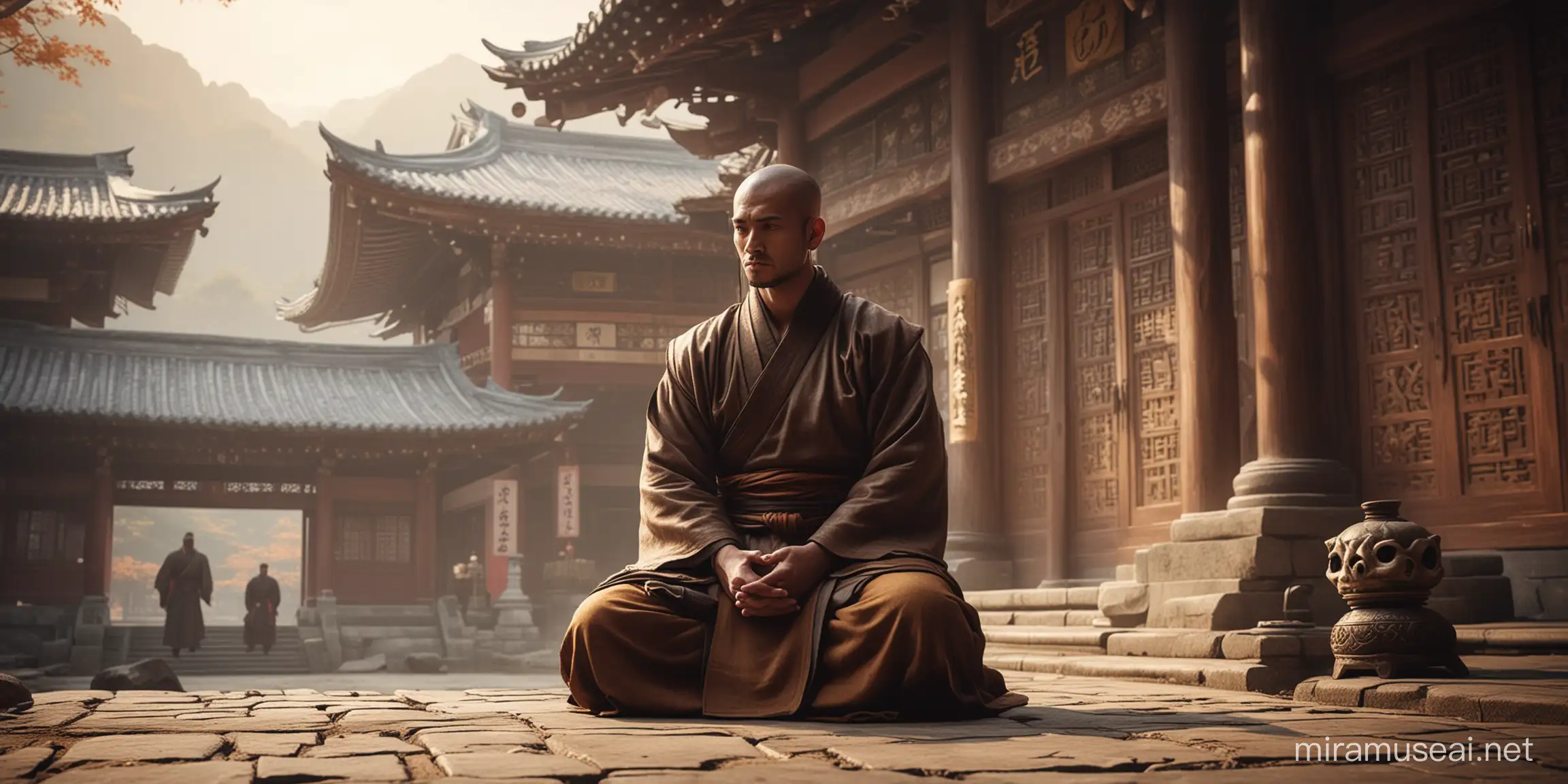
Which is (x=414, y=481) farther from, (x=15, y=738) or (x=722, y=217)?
(x=15, y=738)

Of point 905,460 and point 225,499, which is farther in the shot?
point 225,499

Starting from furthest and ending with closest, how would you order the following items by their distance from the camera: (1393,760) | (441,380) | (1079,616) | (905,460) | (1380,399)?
(441,380), (1079,616), (1380,399), (905,460), (1393,760)

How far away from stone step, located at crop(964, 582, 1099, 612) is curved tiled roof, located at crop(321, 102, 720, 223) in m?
10.7

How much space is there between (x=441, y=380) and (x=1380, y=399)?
16.0 metres

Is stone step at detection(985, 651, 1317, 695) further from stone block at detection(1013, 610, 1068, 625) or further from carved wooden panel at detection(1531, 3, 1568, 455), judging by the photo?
carved wooden panel at detection(1531, 3, 1568, 455)

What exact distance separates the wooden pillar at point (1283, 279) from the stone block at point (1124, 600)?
71 cm

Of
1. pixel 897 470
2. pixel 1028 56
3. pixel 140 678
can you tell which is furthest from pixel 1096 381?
pixel 140 678

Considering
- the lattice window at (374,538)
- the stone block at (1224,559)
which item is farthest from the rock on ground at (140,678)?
the stone block at (1224,559)

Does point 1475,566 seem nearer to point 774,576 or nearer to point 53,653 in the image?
point 774,576

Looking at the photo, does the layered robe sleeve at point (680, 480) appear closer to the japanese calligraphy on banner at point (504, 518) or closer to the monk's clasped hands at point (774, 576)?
the monk's clasped hands at point (774, 576)

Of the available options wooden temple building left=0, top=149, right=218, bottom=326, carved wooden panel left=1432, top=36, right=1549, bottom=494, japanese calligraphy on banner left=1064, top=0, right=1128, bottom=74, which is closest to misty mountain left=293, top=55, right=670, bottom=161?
wooden temple building left=0, top=149, right=218, bottom=326

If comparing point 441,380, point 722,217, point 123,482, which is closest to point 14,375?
point 123,482

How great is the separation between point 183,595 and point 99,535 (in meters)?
1.32

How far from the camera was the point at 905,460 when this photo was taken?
391 cm
